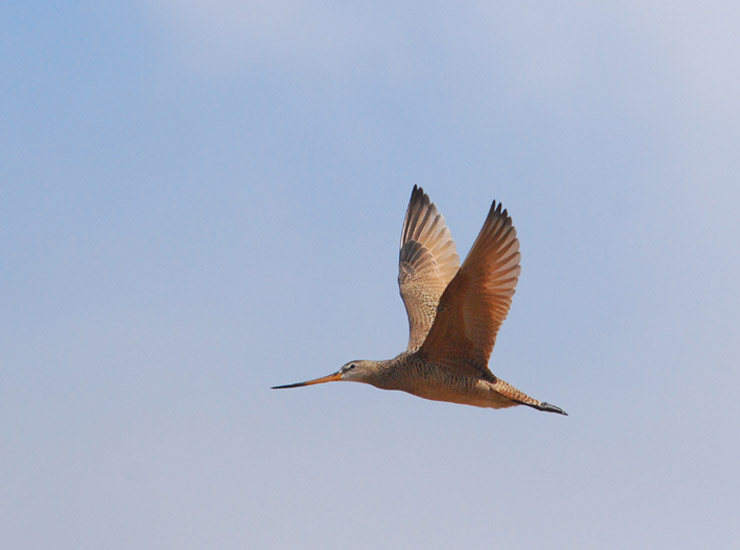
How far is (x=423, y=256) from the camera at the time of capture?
14836mm

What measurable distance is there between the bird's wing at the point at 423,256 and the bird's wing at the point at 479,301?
7.78ft

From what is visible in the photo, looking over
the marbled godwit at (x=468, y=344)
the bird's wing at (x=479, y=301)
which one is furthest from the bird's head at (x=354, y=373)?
the bird's wing at (x=479, y=301)

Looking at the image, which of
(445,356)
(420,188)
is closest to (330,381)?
(445,356)

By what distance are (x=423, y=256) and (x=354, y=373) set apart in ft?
10.5

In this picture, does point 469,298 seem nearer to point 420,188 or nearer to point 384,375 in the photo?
point 384,375

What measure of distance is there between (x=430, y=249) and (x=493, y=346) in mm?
3661

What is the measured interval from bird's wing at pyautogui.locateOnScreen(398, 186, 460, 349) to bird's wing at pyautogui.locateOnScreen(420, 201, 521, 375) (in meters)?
2.37

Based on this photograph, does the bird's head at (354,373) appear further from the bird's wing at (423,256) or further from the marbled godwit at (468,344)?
the bird's wing at (423,256)

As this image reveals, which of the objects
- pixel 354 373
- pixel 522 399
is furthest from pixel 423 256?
pixel 522 399

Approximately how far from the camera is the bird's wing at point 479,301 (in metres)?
10.7

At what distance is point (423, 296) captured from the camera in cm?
1405

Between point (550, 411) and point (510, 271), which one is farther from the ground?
point (510, 271)

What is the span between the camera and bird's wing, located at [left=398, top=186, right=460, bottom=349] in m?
14.1

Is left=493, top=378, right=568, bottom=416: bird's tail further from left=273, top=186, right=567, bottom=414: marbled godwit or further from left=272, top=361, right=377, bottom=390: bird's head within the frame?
left=272, top=361, right=377, bottom=390: bird's head
